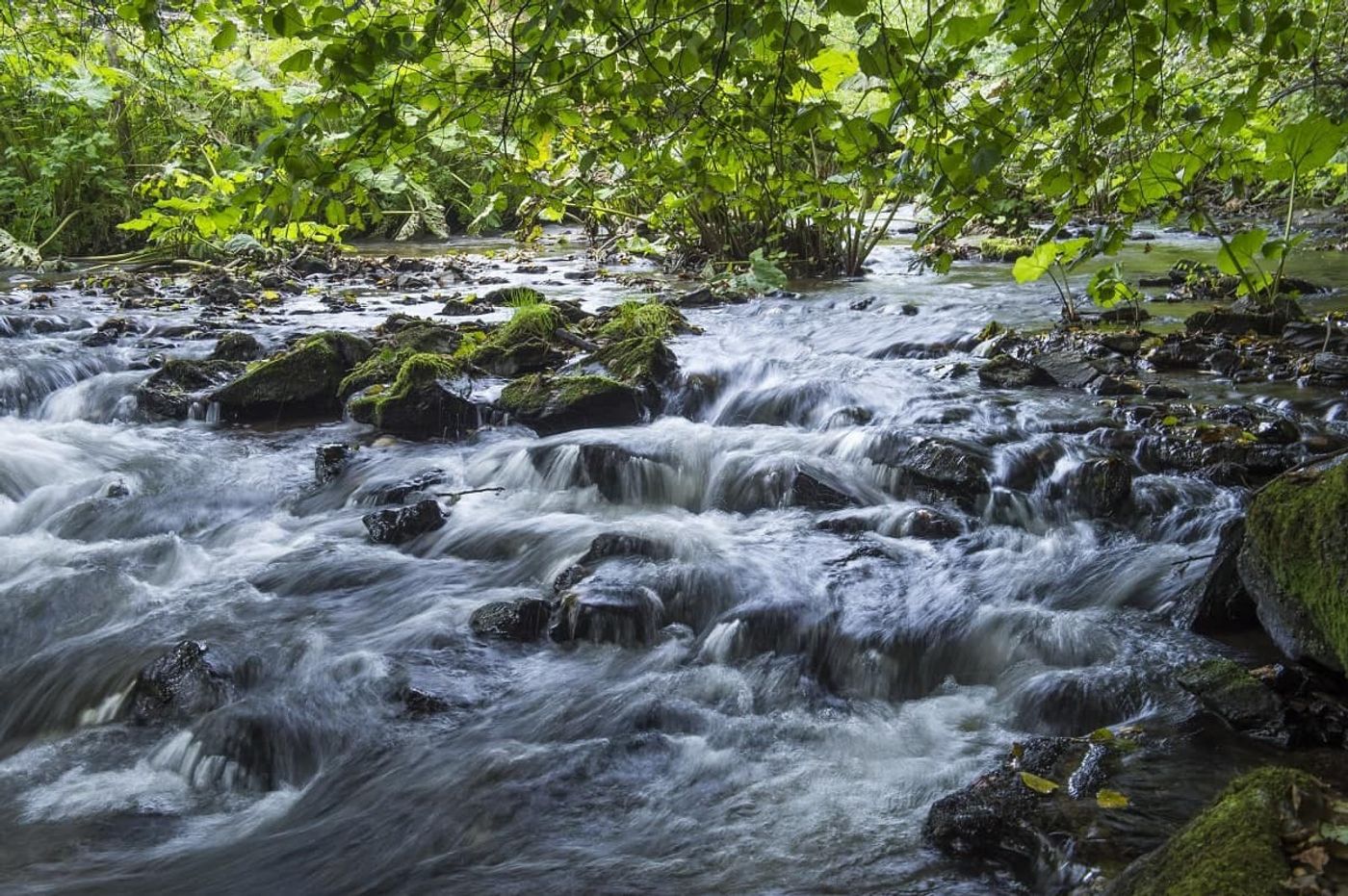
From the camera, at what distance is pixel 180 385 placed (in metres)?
8.24

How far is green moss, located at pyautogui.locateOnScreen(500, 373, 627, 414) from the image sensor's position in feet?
23.9

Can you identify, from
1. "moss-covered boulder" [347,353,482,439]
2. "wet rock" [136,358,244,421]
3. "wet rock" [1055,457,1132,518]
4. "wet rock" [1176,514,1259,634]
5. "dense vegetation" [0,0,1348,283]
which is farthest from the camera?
"wet rock" [136,358,244,421]

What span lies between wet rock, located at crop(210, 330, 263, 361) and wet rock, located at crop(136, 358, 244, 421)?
0.60 ft

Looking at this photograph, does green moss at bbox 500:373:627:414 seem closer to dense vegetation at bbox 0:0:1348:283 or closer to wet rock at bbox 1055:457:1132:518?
dense vegetation at bbox 0:0:1348:283

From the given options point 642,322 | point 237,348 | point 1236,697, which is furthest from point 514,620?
point 237,348

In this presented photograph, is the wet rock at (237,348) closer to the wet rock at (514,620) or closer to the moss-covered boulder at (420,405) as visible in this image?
the moss-covered boulder at (420,405)

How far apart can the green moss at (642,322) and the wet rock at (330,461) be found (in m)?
2.70

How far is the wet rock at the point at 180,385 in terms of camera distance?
7.88 metres

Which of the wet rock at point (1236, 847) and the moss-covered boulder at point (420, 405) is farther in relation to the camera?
the moss-covered boulder at point (420, 405)

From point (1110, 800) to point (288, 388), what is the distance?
6.55 m

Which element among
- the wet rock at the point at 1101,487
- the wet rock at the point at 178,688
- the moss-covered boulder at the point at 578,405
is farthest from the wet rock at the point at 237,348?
the wet rock at the point at 1101,487

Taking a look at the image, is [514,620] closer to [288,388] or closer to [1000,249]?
[288,388]

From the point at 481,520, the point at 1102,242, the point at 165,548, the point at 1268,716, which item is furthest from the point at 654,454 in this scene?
the point at 1268,716

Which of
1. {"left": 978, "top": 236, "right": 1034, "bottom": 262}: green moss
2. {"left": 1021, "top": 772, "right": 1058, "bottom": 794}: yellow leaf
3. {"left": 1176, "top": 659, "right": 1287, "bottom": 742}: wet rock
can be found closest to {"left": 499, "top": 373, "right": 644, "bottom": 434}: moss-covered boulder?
{"left": 1176, "top": 659, "right": 1287, "bottom": 742}: wet rock
